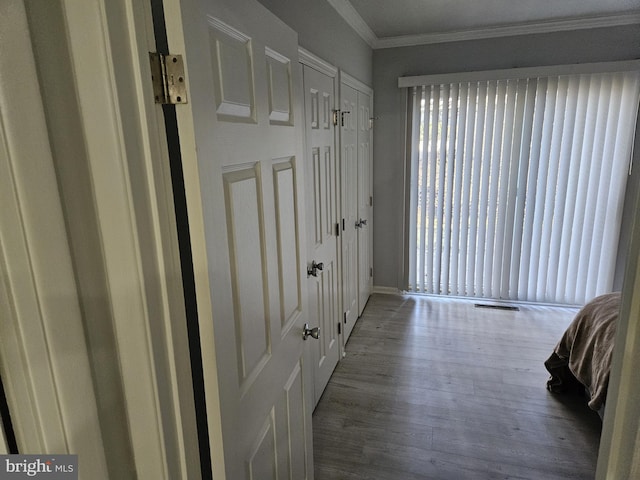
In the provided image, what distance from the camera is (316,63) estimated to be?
2.19m

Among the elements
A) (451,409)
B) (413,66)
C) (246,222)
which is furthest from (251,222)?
(413,66)

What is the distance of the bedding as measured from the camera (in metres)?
2.07

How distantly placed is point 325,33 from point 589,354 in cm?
241

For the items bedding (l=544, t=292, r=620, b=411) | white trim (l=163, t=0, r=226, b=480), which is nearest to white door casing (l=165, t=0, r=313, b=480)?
white trim (l=163, t=0, r=226, b=480)

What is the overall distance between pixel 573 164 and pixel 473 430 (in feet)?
8.27

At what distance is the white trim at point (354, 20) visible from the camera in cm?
261

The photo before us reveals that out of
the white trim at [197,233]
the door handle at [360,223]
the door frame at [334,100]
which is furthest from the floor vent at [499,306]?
the white trim at [197,233]

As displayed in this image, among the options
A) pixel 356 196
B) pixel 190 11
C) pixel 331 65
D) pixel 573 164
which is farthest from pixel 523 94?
pixel 190 11

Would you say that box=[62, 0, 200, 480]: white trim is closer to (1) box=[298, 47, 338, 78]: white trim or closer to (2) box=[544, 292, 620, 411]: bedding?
(1) box=[298, 47, 338, 78]: white trim

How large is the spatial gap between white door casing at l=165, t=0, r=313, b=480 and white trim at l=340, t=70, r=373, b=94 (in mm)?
1507

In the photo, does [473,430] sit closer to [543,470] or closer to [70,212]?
[543,470]

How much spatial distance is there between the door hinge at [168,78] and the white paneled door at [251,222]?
0.07 ft

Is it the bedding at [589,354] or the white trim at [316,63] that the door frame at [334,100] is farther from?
the bedding at [589,354]

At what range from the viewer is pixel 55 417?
0.72m
